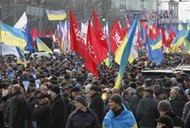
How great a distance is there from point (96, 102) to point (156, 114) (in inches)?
42.4

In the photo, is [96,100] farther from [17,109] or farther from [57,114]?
[17,109]

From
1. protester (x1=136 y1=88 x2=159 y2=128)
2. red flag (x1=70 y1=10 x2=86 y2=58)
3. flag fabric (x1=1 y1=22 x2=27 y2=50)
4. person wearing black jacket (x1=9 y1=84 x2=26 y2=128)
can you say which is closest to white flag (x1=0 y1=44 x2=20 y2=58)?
flag fabric (x1=1 y1=22 x2=27 y2=50)

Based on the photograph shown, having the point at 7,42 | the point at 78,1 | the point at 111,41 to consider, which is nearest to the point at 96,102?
the point at 7,42

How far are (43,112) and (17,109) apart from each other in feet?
2.02

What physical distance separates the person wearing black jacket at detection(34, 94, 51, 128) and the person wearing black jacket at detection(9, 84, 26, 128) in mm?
412

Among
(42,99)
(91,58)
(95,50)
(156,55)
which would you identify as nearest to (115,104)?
(42,99)

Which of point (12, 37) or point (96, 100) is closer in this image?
point (96, 100)

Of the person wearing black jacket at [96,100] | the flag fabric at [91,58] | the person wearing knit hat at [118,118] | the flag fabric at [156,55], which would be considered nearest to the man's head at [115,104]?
the person wearing knit hat at [118,118]

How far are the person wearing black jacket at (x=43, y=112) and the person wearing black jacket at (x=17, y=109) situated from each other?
412 millimetres

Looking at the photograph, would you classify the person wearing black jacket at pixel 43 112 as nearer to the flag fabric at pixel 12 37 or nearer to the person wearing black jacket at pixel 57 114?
the person wearing black jacket at pixel 57 114

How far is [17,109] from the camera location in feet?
43.2

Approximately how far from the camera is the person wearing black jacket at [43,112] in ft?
→ 41.9

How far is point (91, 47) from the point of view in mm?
20359

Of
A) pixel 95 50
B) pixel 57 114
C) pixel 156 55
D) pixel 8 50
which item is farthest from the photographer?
pixel 156 55
